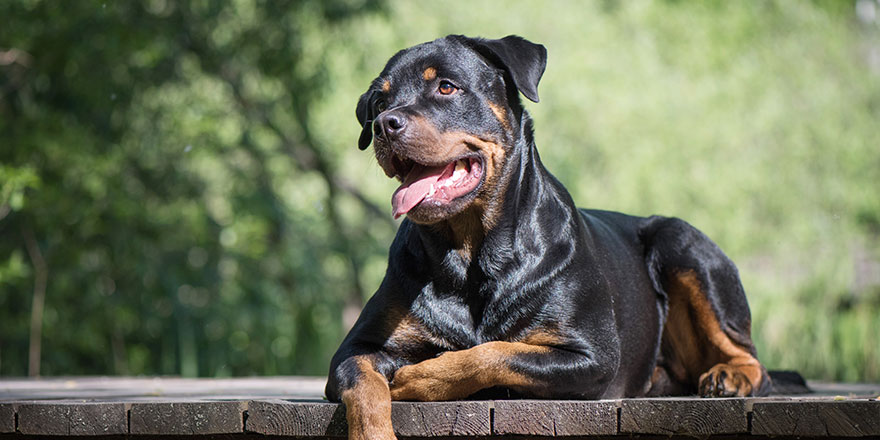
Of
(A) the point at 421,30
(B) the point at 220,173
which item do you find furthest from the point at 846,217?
(B) the point at 220,173

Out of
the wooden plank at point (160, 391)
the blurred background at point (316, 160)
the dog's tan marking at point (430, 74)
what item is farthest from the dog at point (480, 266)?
the blurred background at point (316, 160)

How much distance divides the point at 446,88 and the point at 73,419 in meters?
1.73

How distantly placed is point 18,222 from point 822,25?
10049 mm

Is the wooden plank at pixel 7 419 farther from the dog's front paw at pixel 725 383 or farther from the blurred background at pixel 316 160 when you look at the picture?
the blurred background at pixel 316 160

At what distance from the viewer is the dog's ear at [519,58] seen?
3541mm

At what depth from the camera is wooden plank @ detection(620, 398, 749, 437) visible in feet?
9.31

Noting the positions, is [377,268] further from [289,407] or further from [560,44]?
[289,407]

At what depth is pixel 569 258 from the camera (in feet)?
11.3

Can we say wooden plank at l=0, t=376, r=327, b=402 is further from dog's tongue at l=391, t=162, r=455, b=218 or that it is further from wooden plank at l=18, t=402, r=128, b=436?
dog's tongue at l=391, t=162, r=455, b=218

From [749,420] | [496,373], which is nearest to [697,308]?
[749,420]

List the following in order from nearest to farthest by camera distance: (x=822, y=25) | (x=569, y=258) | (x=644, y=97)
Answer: (x=569, y=258) → (x=644, y=97) → (x=822, y=25)

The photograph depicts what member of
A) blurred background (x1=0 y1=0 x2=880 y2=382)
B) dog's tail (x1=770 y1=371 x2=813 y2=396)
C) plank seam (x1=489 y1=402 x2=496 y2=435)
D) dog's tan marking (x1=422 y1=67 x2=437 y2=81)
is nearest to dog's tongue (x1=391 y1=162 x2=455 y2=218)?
dog's tan marking (x1=422 y1=67 x2=437 y2=81)

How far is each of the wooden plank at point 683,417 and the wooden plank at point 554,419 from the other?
0.18ft

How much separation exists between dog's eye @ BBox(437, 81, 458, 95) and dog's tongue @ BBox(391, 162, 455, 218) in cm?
28
